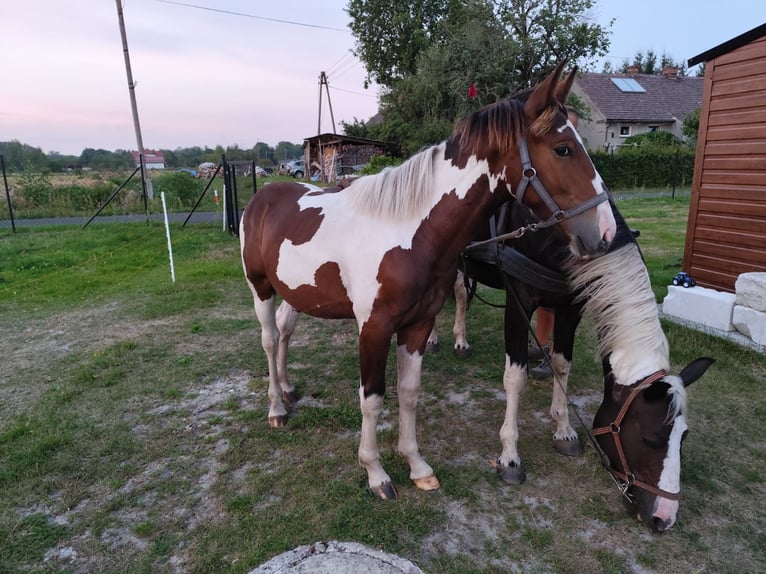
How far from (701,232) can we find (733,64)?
5.53 feet

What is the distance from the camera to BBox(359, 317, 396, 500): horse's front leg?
2.28 m

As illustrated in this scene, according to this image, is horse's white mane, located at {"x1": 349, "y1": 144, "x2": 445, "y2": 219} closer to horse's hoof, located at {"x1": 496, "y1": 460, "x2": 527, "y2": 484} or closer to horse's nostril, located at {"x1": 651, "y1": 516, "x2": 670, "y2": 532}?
horse's hoof, located at {"x1": 496, "y1": 460, "x2": 527, "y2": 484}

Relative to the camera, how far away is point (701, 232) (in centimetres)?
492

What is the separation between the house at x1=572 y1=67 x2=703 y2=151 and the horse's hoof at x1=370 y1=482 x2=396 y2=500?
2645cm

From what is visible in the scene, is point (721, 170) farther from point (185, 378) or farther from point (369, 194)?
point (185, 378)

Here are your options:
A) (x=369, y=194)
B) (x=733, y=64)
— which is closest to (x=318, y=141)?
(x=733, y=64)

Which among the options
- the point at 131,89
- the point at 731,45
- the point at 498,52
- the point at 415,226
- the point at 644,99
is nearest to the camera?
the point at 415,226

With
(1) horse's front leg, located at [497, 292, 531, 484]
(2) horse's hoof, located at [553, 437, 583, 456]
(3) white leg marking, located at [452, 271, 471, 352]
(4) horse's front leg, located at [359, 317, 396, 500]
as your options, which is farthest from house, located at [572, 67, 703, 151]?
(4) horse's front leg, located at [359, 317, 396, 500]

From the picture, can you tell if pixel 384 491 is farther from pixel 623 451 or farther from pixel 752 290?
pixel 752 290

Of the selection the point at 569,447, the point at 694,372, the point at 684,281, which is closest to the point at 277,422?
the point at 569,447

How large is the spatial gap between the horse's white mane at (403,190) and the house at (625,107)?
26.0m

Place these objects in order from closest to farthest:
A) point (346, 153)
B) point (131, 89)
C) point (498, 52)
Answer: point (131, 89) < point (498, 52) < point (346, 153)

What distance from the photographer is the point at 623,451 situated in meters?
2.09

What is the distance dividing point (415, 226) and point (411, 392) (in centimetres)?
96
